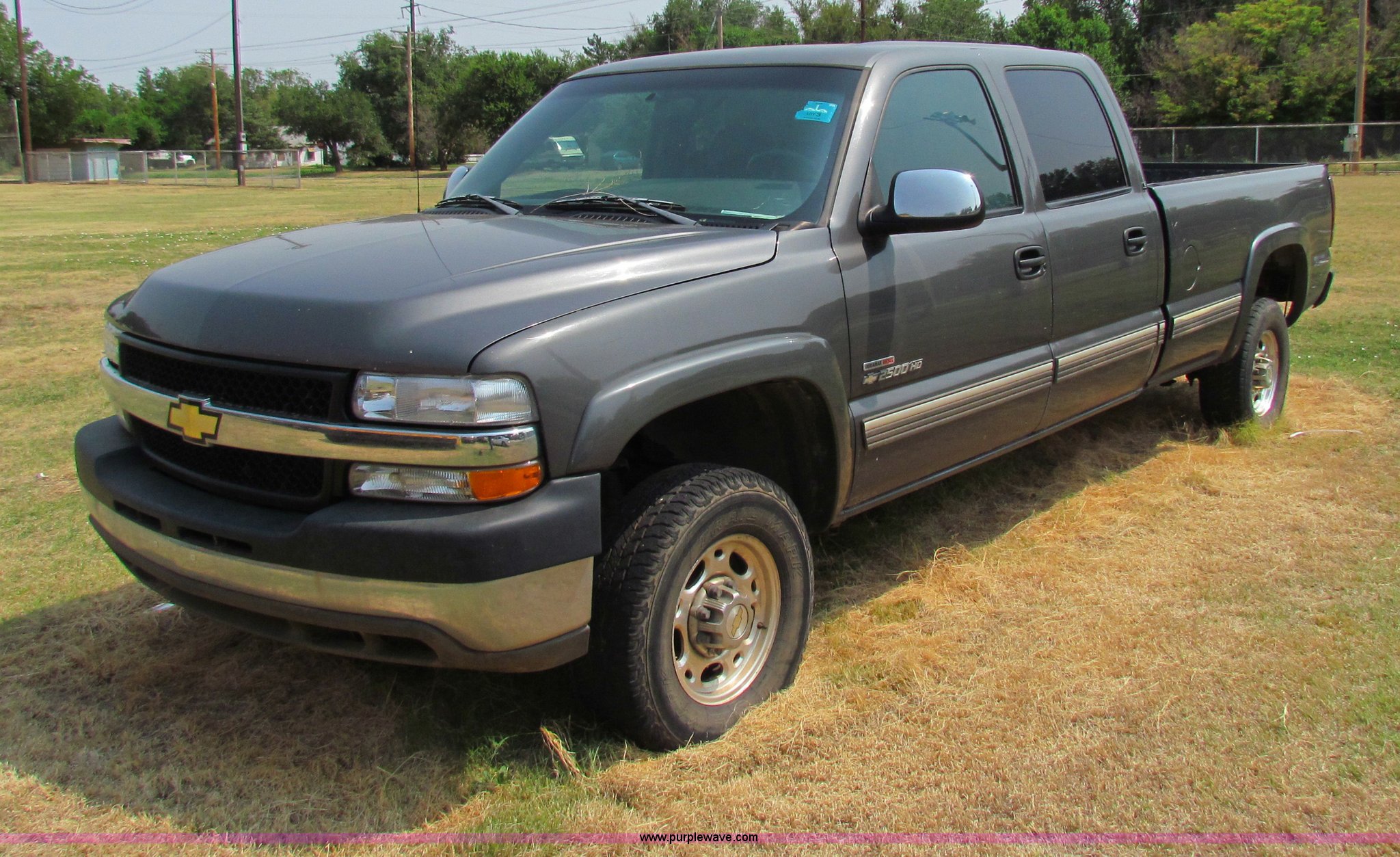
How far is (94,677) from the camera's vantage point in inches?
137

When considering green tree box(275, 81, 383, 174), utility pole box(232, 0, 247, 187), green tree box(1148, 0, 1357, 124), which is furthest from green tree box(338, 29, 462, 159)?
green tree box(1148, 0, 1357, 124)

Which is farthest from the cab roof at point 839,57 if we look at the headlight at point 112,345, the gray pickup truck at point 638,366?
the headlight at point 112,345

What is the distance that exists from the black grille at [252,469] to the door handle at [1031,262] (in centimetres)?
254

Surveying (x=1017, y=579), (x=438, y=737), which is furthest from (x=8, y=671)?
(x=1017, y=579)

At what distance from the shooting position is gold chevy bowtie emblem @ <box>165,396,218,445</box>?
276 cm

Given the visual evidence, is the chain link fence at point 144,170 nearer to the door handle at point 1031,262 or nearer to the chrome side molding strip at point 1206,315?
the chrome side molding strip at point 1206,315

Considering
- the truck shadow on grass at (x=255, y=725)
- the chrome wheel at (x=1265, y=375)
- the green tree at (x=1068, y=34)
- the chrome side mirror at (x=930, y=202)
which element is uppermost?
the green tree at (x=1068, y=34)

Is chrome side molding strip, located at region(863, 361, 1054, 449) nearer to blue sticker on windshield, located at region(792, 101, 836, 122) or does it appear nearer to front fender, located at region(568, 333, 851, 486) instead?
front fender, located at region(568, 333, 851, 486)

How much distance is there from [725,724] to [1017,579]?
1593mm

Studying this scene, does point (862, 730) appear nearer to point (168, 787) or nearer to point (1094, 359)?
point (168, 787)

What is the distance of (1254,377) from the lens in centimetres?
614

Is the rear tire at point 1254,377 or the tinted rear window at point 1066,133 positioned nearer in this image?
the tinted rear window at point 1066,133

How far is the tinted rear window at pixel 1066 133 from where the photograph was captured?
4438 mm

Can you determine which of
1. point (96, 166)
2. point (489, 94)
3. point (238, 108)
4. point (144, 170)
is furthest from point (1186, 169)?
point (489, 94)
